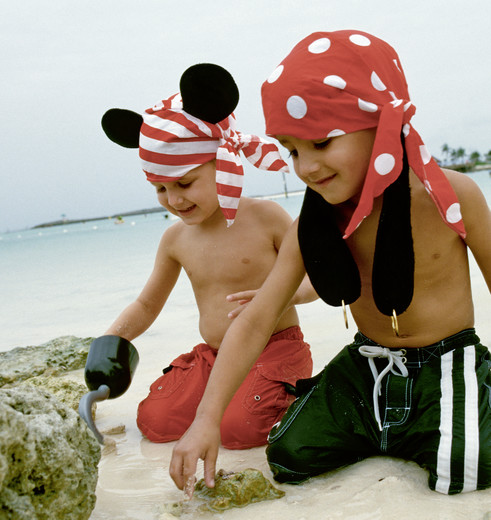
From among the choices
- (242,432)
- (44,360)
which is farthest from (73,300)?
(242,432)

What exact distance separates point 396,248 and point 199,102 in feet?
3.69

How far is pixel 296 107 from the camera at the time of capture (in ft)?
5.37

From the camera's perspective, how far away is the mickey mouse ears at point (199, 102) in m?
2.29

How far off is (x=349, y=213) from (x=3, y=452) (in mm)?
1189

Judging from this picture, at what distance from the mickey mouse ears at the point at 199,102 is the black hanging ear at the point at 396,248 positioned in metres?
0.95

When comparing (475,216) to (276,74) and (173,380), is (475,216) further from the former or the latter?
(173,380)

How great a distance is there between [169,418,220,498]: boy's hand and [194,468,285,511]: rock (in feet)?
0.18

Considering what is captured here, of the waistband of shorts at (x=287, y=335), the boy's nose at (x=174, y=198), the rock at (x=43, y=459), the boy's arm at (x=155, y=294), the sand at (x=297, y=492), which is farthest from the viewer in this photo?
the boy's arm at (x=155, y=294)

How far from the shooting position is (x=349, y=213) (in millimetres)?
1861

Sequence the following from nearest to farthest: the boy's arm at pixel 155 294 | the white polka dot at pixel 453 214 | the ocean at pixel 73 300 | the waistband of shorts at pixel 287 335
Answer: the white polka dot at pixel 453 214 → the waistband of shorts at pixel 287 335 → the boy's arm at pixel 155 294 → the ocean at pixel 73 300

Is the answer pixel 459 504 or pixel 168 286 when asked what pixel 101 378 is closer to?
pixel 168 286

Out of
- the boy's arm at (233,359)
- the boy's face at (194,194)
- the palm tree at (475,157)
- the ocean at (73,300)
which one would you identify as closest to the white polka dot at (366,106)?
the boy's arm at (233,359)

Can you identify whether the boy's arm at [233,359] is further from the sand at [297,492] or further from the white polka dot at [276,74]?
the white polka dot at [276,74]

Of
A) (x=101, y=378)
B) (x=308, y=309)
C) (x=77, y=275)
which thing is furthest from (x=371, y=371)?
(x=77, y=275)
